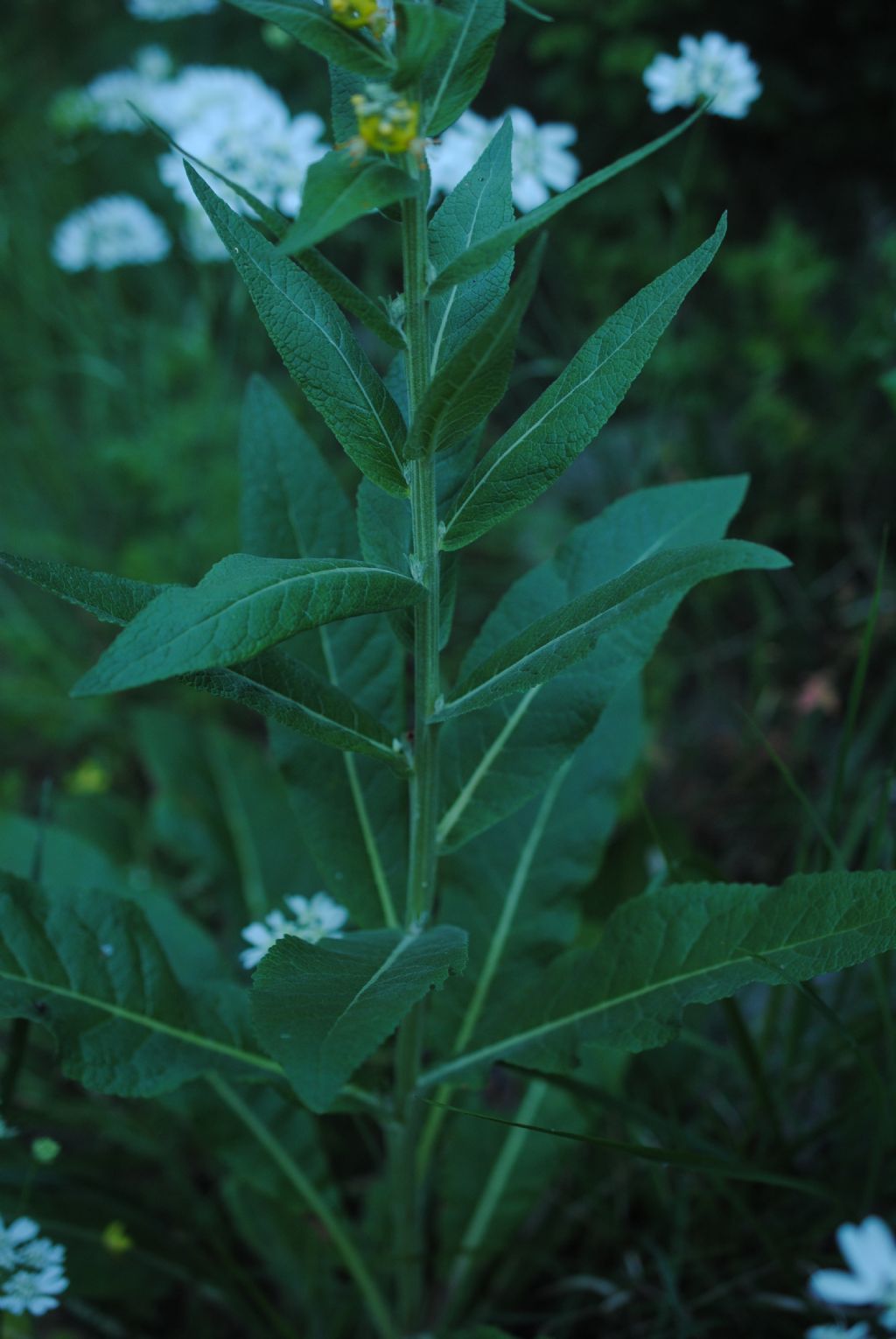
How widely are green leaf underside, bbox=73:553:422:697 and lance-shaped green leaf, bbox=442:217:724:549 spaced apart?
0.18 meters

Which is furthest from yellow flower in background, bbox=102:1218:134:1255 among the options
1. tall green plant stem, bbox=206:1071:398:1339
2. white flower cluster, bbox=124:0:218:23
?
white flower cluster, bbox=124:0:218:23

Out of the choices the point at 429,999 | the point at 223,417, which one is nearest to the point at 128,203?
the point at 223,417

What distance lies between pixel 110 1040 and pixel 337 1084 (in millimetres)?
555

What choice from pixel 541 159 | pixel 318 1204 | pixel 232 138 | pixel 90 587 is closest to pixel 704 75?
pixel 541 159

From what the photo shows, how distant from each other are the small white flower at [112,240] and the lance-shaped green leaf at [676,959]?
2893mm

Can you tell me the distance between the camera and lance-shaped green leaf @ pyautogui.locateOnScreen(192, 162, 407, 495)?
3.63 ft

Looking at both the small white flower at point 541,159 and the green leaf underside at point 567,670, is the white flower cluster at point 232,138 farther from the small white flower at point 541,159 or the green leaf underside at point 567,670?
the green leaf underside at point 567,670

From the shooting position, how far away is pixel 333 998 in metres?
1.13

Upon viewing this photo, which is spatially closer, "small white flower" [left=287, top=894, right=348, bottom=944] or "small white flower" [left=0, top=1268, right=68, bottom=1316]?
"small white flower" [left=0, top=1268, right=68, bottom=1316]

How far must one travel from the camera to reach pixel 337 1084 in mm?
1000

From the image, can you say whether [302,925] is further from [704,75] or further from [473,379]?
[704,75]

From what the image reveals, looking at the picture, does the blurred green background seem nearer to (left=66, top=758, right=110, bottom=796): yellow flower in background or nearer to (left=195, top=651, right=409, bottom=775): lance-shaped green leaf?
(left=66, top=758, right=110, bottom=796): yellow flower in background

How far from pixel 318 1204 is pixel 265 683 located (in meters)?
0.99

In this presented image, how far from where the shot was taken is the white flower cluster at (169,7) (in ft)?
12.9
